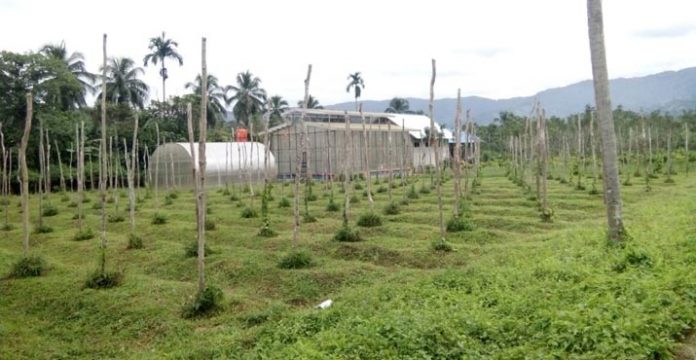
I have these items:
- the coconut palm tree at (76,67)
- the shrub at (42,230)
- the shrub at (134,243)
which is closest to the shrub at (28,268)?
the shrub at (134,243)

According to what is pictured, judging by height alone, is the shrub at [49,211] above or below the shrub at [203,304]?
above

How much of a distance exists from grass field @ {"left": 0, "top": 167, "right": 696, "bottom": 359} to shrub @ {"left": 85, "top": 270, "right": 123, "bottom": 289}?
233mm

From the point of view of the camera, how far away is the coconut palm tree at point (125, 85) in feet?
147

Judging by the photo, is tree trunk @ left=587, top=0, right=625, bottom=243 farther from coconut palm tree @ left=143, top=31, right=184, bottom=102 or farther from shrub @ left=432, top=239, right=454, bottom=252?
Result: coconut palm tree @ left=143, top=31, right=184, bottom=102

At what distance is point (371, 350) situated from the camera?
539 centimetres

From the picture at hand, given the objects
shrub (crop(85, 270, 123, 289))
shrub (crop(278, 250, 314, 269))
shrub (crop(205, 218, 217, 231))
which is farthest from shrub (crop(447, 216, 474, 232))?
shrub (crop(85, 270, 123, 289))

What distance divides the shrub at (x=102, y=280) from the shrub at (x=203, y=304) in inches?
88.9

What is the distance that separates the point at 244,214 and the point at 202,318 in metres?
9.37

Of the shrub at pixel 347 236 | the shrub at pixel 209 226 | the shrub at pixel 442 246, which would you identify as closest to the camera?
the shrub at pixel 442 246

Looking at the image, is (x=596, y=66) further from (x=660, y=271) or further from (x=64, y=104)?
(x=64, y=104)

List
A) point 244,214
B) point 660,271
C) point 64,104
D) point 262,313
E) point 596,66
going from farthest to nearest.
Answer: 1. point 64,104
2. point 244,214
3. point 596,66
4. point 262,313
5. point 660,271

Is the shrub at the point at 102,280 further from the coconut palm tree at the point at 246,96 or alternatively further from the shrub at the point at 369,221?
the coconut palm tree at the point at 246,96

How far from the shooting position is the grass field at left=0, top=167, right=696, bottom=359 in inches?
213

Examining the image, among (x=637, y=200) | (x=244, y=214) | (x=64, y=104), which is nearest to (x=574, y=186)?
(x=637, y=200)
